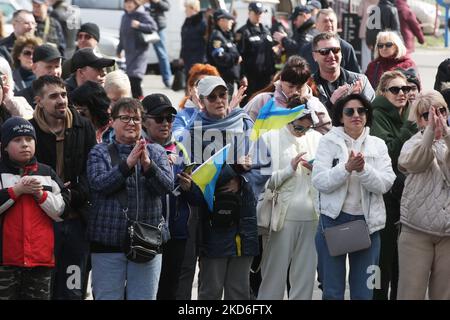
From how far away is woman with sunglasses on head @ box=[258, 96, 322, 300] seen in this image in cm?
914

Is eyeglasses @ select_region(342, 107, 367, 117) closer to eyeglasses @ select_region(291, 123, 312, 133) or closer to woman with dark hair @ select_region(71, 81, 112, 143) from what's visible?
eyeglasses @ select_region(291, 123, 312, 133)

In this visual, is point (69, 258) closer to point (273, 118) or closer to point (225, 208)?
point (225, 208)

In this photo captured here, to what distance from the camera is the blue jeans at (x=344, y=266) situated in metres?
8.80

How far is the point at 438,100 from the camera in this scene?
8852mm

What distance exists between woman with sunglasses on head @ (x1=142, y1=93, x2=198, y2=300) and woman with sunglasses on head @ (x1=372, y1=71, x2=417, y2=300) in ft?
5.35

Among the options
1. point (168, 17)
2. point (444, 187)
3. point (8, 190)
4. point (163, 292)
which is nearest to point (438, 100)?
point (444, 187)

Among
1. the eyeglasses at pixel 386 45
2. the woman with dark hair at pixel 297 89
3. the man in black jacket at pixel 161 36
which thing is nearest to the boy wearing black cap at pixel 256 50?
the eyeglasses at pixel 386 45

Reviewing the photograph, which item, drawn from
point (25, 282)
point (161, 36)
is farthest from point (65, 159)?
point (161, 36)

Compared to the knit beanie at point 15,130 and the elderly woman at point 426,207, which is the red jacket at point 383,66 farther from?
the knit beanie at point 15,130

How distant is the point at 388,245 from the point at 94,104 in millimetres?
2538

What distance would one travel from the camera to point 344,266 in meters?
8.86

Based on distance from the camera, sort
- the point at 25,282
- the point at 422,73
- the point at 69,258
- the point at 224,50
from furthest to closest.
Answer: the point at 422,73
the point at 224,50
the point at 69,258
the point at 25,282

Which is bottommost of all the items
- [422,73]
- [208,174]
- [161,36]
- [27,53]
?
[422,73]
